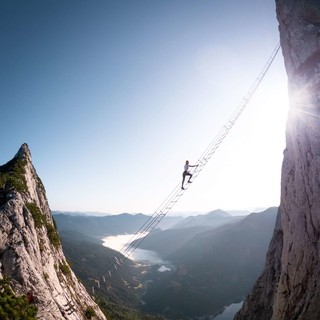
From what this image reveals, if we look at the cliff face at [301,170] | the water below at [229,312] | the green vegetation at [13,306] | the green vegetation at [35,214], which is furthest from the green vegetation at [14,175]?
the water below at [229,312]

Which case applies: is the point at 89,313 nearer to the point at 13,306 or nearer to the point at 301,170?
the point at 13,306

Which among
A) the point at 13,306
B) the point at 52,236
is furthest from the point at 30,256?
the point at 52,236

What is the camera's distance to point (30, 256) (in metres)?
23.8

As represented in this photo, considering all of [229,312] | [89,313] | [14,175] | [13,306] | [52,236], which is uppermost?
[14,175]

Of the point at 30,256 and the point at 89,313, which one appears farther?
the point at 89,313

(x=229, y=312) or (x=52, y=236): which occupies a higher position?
(x=52, y=236)

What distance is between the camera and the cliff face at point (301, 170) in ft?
62.0

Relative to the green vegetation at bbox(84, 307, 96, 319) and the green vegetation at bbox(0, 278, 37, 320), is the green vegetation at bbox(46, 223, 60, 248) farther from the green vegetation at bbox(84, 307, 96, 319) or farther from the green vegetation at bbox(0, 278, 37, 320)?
the green vegetation at bbox(0, 278, 37, 320)

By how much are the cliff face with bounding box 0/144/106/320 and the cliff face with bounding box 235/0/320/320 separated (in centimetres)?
1782

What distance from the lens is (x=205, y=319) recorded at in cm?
16138

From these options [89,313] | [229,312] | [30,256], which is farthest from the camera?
[229,312]

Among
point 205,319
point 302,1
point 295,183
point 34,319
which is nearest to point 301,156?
point 295,183

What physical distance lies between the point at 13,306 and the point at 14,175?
1691 centimetres

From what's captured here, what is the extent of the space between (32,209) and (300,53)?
29.9 meters
